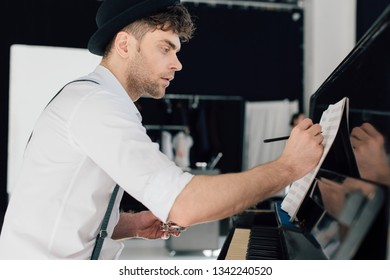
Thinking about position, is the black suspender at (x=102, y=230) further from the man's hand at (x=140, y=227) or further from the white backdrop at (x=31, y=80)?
the white backdrop at (x=31, y=80)

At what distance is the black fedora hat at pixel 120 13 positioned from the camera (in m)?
1.18

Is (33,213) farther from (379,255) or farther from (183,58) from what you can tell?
(183,58)

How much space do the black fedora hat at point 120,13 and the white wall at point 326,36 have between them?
4.04 meters

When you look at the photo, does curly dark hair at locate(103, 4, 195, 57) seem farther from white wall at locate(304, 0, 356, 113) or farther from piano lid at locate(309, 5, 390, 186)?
white wall at locate(304, 0, 356, 113)

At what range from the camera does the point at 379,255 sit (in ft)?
2.25

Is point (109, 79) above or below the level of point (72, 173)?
above

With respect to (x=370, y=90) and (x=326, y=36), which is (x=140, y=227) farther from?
(x=326, y=36)

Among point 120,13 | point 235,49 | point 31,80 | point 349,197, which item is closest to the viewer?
point 349,197

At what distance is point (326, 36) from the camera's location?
5.12 meters

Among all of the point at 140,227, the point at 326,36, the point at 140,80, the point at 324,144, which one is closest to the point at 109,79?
the point at 140,80

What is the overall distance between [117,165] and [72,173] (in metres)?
0.17

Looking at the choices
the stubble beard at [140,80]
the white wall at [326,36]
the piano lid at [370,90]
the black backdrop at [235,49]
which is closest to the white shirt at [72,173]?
the stubble beard at [140,80]

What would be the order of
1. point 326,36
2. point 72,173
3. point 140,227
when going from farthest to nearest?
point 326,36, point 140,227, point 72,173

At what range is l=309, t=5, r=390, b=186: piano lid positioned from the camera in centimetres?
80
